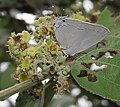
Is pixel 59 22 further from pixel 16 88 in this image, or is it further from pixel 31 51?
pixel 16 88

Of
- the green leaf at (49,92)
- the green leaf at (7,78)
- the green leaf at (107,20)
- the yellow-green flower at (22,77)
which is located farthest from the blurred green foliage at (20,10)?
the yellow-green flower at (22,77)

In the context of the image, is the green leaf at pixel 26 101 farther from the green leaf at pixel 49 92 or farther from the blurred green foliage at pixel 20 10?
the blurred green foliage at pixel 20 10

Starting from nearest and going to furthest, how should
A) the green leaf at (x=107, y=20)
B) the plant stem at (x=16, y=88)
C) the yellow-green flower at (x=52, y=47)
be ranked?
1. the plant stem at (x=16, y=88)
2. the yellow-green flower at (x=52, y=47)
3. the green leaf at (x=107, y=20)

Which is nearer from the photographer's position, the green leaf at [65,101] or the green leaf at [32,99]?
the green leaf at [32,99]

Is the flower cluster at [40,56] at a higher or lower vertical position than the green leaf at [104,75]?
→ higher

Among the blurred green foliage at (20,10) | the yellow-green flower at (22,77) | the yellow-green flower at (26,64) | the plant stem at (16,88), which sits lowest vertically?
the plant stem at (16,88)

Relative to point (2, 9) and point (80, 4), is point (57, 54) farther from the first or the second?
point (2, 9)

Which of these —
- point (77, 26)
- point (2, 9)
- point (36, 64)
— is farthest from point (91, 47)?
point (2, 9)
